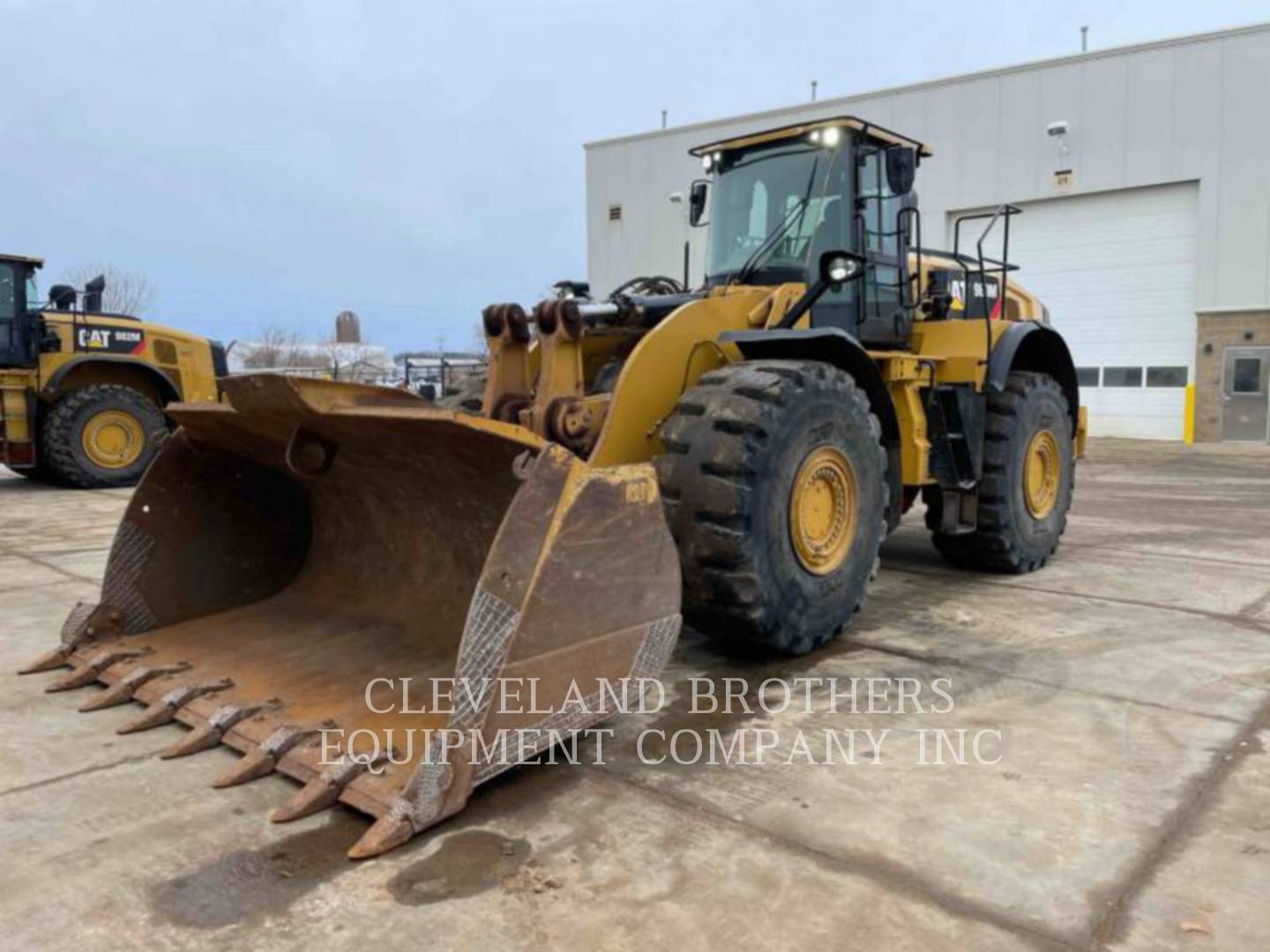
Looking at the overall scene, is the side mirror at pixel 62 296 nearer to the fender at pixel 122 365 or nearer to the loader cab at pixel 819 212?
the fender at pixel 122 365

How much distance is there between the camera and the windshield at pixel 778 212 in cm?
522

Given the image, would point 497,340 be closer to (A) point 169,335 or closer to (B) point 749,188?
(B) point 749,188

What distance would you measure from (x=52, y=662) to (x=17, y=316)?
9.35 m

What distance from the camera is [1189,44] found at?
18734 mm

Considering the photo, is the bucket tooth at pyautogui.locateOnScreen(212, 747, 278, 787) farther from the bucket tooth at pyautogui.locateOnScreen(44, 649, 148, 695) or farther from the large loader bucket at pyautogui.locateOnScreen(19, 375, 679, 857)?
the bucket tooth at pyautogui.locateOnScreen(44, 649, 148, 695)

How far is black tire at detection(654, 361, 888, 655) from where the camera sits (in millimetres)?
3844

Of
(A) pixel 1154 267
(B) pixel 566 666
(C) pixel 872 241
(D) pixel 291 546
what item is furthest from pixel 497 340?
(A) pixel 1154 267

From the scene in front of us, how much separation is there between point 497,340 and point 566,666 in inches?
74.9

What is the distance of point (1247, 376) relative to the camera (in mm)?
18891

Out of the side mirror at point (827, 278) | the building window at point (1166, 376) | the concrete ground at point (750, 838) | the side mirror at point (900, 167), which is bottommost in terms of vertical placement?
the concrete ground at point (750, 838)

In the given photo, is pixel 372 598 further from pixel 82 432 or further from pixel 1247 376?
pixel 1247 376

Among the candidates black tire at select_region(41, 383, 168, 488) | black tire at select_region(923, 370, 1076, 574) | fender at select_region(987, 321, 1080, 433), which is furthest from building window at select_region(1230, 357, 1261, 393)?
black tire at select_region(41, 383, 168, 488)

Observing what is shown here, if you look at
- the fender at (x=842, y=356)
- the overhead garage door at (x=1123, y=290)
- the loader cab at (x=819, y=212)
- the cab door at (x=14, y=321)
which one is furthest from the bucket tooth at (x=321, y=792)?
the overhead garage door at (x=1123, y=290)

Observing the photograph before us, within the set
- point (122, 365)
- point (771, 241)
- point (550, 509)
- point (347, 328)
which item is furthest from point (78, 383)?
point (347, 328)
